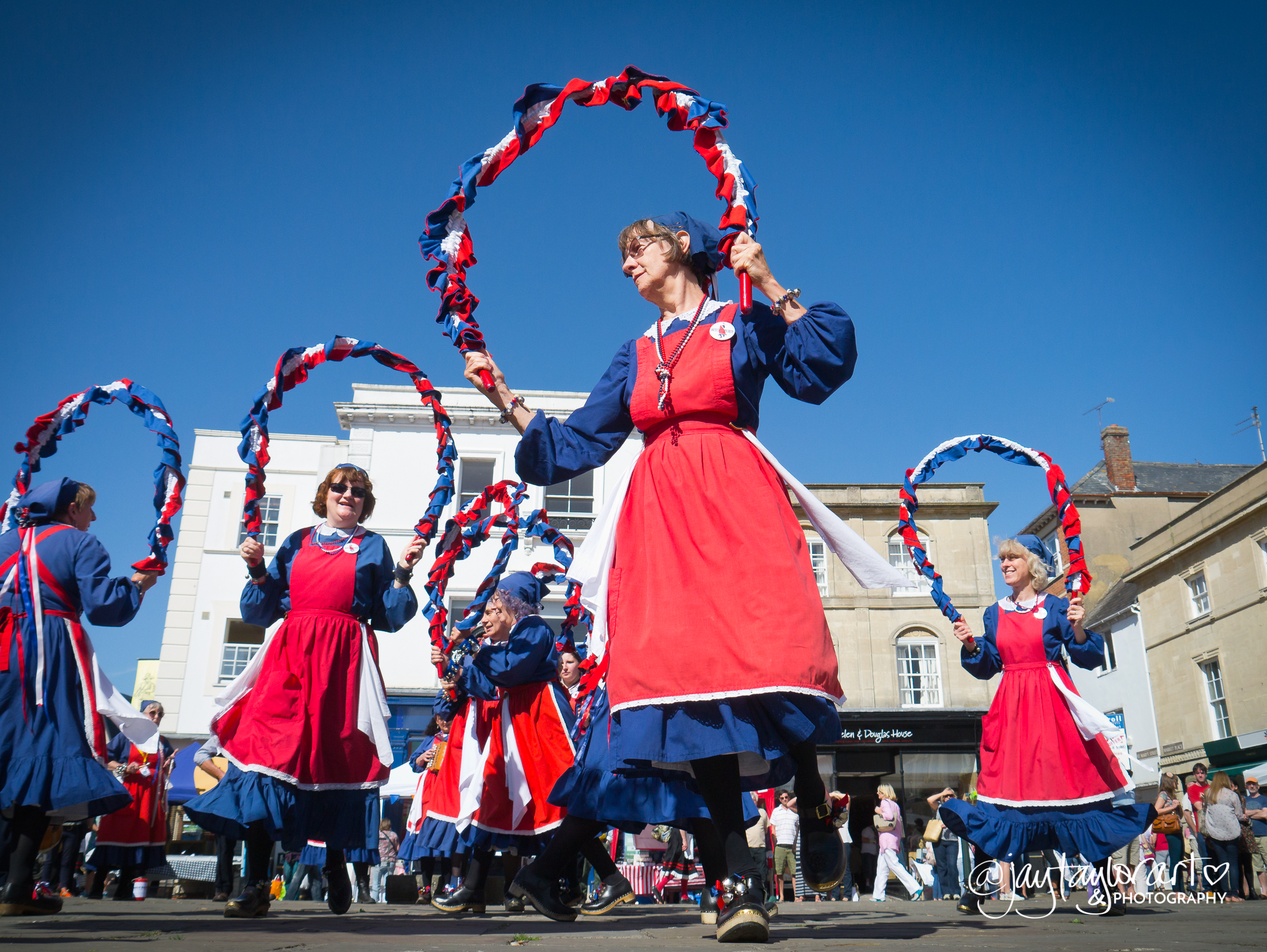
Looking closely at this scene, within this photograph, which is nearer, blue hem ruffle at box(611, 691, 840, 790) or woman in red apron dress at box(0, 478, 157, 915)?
blue hem ruffle at box(611, 691, 840, 790)

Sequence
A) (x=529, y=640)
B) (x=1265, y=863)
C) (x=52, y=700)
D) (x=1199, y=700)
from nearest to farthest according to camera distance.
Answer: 1. (x=52, y=700)
2. (x=529, y=640)
3. (x=1265, y=863)
4. (x=1199, y=700)

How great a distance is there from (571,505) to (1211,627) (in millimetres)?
16584

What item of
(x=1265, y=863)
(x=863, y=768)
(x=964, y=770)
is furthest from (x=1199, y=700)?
(x=1265, y=863)

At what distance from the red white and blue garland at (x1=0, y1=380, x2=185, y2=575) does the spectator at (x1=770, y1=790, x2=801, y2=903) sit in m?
11.2

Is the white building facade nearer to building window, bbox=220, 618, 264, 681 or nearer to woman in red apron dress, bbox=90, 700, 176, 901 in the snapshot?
building window, bbox=220, 618, 264, 681

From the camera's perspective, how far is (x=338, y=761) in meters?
4.89

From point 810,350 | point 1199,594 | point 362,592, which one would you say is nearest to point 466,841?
point 362,592

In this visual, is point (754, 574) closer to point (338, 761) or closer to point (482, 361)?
point (482, 361)

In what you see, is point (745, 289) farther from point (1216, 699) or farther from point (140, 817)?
point (1216, 699)

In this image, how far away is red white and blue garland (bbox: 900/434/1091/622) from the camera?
259 inches

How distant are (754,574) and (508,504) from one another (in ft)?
18.9

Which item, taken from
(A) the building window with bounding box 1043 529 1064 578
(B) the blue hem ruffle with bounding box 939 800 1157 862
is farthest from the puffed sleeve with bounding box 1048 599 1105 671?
(A) the building window with bounding box 1043 529 1064 578

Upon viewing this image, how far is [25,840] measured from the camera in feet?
13.6

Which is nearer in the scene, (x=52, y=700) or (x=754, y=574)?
(x=754, y=574)
